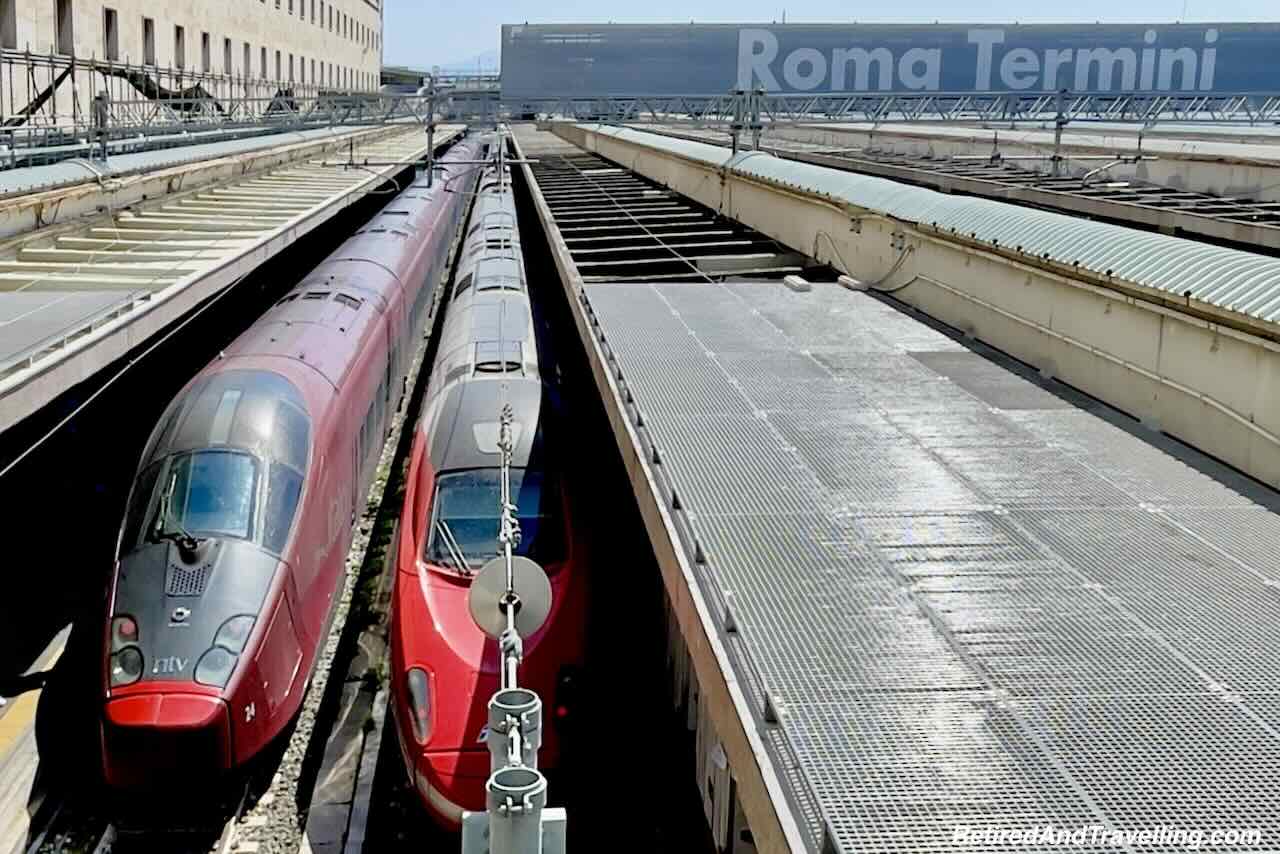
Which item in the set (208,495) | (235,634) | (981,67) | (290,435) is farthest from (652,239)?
(981,67)

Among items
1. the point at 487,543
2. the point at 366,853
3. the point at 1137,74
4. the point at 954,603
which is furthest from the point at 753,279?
the point at 1137,74

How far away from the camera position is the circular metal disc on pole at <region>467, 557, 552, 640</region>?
6.73 meters

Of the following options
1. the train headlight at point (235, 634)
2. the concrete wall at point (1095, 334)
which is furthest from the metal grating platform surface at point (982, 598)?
the train headlight at point (235, 634)

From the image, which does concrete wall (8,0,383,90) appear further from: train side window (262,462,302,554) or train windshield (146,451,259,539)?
train side window (262,462,302,554)

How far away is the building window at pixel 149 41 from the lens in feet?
130

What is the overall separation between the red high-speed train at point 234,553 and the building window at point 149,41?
27039 millimetres

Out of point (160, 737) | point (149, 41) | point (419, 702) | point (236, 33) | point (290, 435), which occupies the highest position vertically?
point (236, 33)

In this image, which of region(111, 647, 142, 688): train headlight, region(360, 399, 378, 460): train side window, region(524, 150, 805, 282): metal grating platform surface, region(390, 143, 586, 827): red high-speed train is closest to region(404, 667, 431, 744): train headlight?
region(390, 143, 586, 827): red high-speed train

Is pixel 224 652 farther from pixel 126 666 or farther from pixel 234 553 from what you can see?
pixel 234 553

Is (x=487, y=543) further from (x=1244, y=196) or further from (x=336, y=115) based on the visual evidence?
(x=336, y=115)

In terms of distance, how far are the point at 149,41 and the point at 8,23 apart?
38.1 feet

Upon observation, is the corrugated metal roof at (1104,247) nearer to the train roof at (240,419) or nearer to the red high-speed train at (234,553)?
the red high-speed train at (234,553)

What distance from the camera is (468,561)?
475 inches

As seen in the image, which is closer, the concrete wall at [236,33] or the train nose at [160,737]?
the train nose at [160,737]
